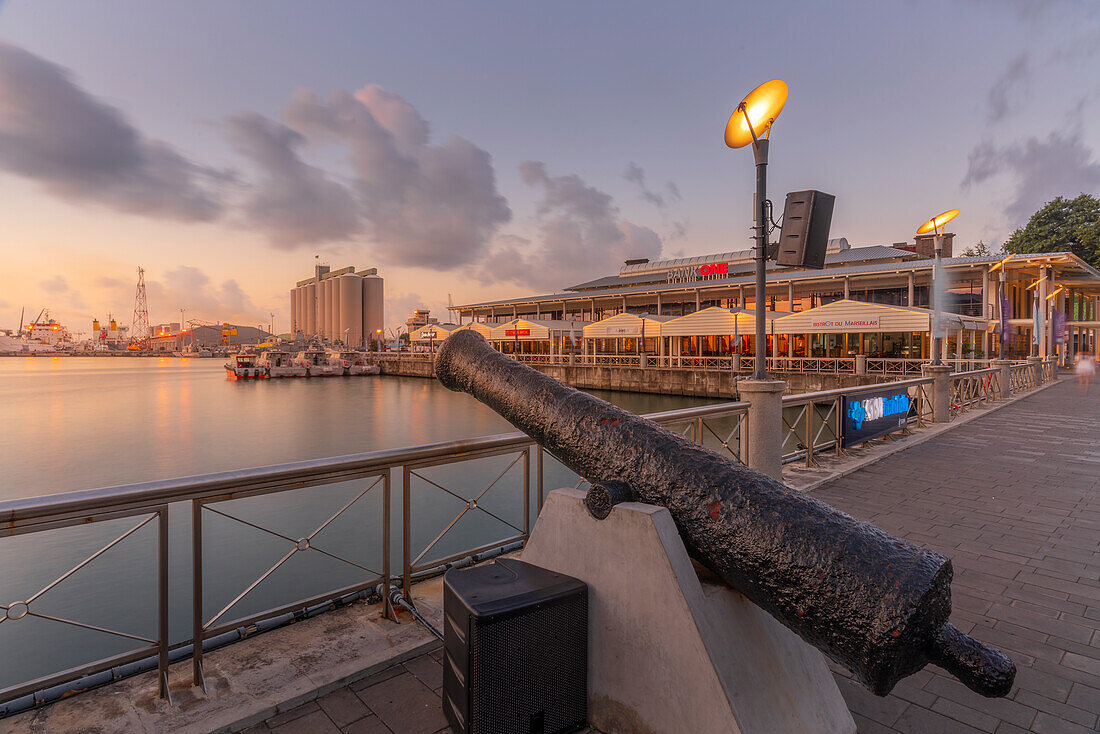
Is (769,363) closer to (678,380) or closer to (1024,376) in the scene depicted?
(678,380)

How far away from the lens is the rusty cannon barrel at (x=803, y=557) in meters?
1.49

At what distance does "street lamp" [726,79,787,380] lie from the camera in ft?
15.7

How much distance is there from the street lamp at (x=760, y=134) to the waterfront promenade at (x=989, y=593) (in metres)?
2.23

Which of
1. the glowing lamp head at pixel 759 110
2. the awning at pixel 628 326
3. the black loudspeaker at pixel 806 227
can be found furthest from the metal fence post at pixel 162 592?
the awning at pixel 628 326

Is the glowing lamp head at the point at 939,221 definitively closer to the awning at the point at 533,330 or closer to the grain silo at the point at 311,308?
the awning at the point at 533,330

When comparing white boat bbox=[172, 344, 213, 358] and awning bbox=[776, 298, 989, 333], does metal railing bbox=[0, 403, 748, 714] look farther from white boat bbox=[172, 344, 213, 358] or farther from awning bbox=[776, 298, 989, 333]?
white boat bbox=[172, 344, 213, 358]

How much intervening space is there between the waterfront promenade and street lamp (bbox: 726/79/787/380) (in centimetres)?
223

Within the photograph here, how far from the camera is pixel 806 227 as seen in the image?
445 cm

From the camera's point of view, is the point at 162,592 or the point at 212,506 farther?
the point at 212,506

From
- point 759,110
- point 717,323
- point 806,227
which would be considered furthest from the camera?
point 717,323

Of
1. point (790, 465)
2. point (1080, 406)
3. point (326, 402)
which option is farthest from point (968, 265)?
point (326, 402)

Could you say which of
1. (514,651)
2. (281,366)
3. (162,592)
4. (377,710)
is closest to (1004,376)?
(514,651)

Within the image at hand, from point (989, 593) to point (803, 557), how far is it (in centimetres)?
286

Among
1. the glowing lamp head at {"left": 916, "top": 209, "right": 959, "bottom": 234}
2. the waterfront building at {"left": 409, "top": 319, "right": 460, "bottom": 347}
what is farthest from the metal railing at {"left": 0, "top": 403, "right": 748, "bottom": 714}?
the waterfront building at {"left": 409, "top": 319, "right": 460, "bottom": 347}
